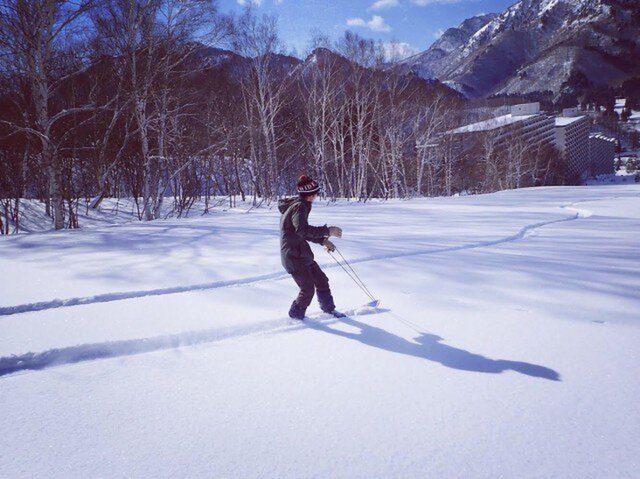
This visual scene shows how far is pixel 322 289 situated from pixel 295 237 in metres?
0.60

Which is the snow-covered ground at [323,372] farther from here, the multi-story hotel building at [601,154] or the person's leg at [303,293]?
the multi-story hotel building at [601,154]

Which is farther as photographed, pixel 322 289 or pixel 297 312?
pixel 322 289

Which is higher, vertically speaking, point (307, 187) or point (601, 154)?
point (601, 154)

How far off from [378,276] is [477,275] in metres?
1.29

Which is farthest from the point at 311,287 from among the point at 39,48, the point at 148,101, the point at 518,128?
the point at 518,128

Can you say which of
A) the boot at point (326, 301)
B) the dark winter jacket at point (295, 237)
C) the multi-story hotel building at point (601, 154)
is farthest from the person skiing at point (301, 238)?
the multi-story hotel building at point (601, 154)

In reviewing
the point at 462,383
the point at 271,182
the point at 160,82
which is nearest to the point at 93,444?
the point at 462,383

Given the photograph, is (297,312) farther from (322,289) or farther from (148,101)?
(148,101)

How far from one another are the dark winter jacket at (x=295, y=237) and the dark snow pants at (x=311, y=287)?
81mm

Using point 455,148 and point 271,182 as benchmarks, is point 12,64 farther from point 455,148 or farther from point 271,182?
point 455,148

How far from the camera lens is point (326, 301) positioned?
12.1 feet

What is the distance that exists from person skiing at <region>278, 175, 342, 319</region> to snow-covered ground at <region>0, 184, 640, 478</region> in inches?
12.7

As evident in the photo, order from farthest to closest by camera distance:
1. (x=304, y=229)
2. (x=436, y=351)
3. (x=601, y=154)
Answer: (x=601, y=154) → (x=304, y=229) → (x=436, y=351)

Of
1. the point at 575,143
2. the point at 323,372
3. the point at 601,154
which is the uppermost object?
the point at 575,143
